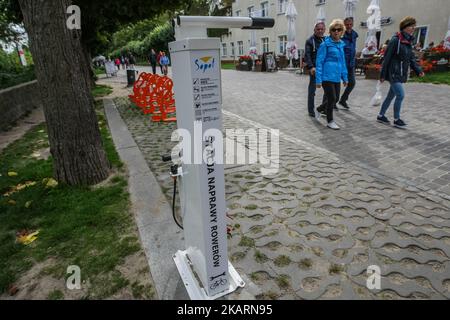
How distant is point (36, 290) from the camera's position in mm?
2287

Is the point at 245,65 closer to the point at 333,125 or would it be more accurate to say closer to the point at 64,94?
the point at 333,125

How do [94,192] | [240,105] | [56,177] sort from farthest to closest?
[240,105], [56,177], [94,192]

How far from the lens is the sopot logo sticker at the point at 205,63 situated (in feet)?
5.02

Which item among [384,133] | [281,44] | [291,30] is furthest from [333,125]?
[281,44]

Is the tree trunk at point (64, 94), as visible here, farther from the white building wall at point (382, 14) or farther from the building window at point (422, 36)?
the white building wall at point (382, 14)

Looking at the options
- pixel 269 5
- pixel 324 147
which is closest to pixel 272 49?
pixel 269 5

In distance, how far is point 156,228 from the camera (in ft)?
9.69

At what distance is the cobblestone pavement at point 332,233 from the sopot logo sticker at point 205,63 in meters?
1.64

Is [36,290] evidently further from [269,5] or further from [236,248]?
[269,5]

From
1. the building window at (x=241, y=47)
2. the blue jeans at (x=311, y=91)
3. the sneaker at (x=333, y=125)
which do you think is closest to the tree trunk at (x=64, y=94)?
the sneaker at (x=333, y=125)

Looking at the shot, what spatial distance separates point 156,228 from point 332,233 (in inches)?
68.9

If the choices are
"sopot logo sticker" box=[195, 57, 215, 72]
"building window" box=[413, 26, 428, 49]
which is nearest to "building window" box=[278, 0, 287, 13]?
"building window" box=[413, 26, 428, 49]

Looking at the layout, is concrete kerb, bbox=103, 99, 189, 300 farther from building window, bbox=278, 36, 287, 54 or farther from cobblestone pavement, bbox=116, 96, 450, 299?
building window, bbox=278, 36, 287, 54
